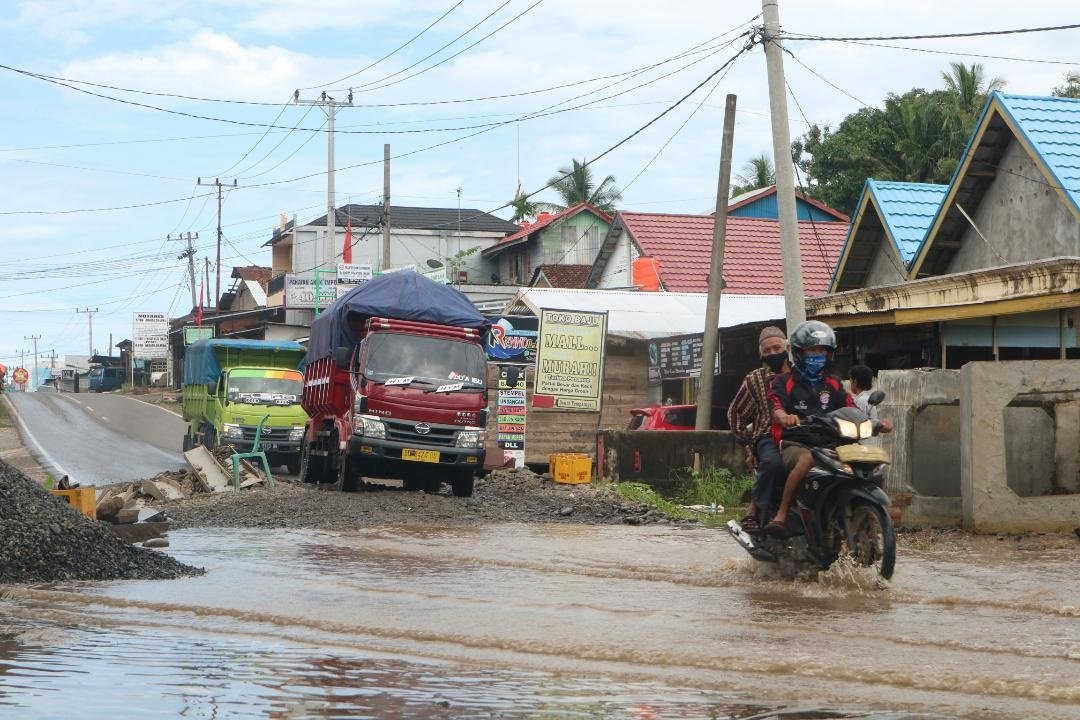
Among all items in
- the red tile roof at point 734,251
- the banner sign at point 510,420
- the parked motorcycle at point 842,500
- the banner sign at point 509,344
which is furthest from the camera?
the red tile roof at point 734,251

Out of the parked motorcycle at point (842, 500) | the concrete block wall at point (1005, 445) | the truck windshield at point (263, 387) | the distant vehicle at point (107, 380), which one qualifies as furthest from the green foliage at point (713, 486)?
the distant vehicle at point (107, 380)

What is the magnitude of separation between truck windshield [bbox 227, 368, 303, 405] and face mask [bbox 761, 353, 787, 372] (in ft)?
71.9

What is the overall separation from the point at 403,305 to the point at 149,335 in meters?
65.7

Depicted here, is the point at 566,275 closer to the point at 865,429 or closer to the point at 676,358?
the point at 676,358

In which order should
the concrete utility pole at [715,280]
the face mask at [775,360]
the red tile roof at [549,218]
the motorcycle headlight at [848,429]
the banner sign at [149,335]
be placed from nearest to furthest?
the motorcycle headlight at [848,429] < the face mask at [775,360] < the concrete utility pole at [715,280] < the red tile roof at [549,218] < the banner sign at [149,335]

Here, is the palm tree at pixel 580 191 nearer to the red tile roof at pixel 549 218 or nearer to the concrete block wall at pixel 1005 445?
the red tile roof at pixel 549 218

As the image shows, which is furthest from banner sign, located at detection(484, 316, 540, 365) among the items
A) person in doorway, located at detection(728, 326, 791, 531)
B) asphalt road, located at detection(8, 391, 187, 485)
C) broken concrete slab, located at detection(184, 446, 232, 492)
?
person in doorway, located at detection(728, 326, 791, 531)

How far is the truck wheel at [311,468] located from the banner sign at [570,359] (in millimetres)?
4021

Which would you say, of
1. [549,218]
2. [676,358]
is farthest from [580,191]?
[676,358]

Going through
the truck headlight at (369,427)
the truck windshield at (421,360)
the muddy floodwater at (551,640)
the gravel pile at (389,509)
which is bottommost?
the gravel pile at (389,509)

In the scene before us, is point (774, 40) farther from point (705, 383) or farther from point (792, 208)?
point (705, 383)

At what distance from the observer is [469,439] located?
1972 cm

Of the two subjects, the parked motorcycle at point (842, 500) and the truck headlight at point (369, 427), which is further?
the truck headlight at point (369, 427)

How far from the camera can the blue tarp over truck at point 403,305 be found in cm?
2042
